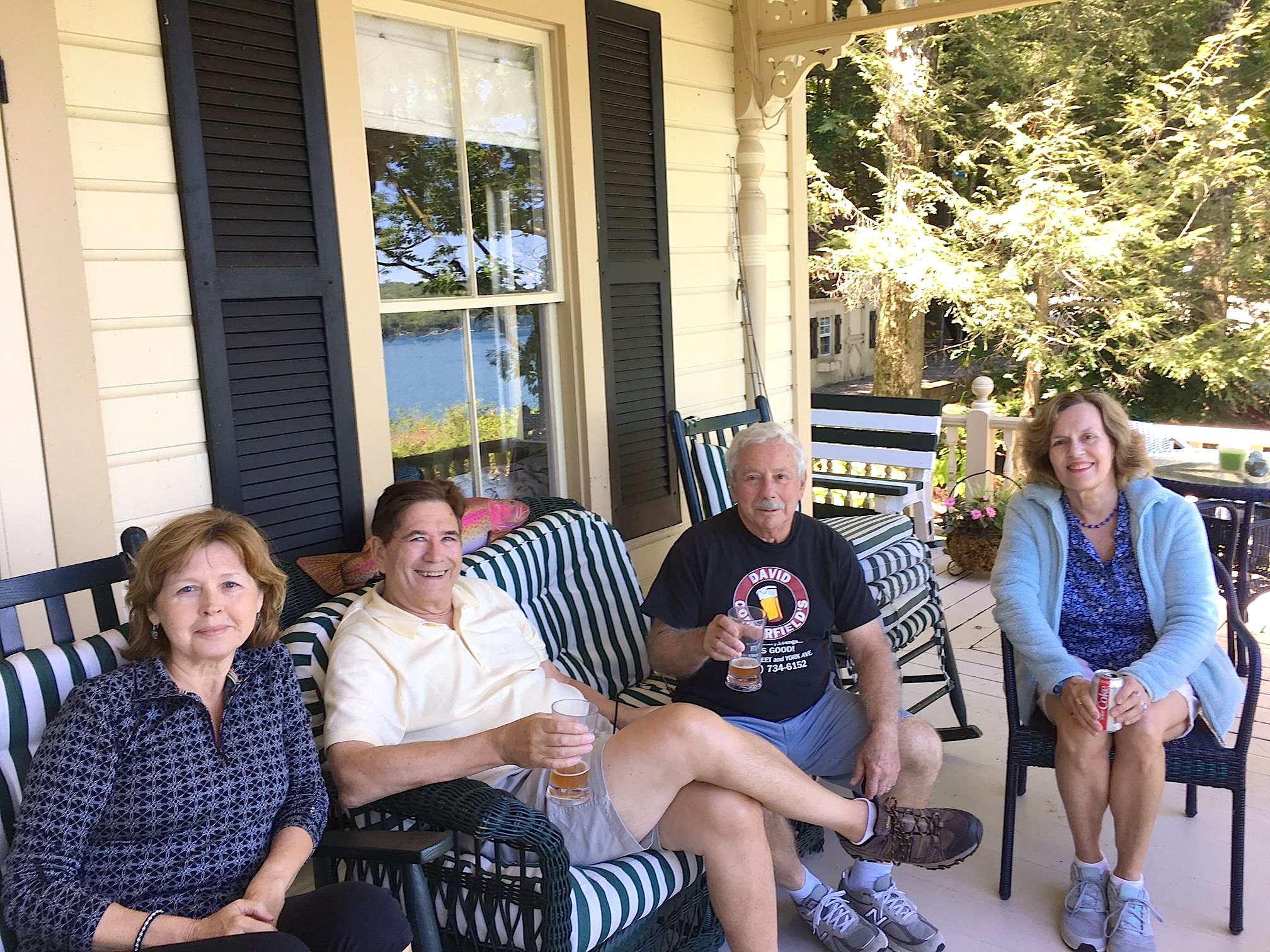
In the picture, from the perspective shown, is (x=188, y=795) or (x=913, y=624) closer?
(x=188, y=795)

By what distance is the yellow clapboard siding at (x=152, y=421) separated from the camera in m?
2.40

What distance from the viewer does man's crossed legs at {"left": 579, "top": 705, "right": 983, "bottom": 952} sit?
2.11 metres

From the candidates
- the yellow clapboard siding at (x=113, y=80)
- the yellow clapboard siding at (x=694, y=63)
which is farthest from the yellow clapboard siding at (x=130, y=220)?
the yellow clapboard siding at (x=694, y=63)

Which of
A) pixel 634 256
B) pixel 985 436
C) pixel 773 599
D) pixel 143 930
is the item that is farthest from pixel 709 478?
pixel 985 436

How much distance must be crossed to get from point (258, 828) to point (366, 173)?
1755 millimetres

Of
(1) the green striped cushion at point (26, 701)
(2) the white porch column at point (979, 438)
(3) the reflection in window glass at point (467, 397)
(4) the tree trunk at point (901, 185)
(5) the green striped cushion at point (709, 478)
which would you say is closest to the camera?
(1) the green striped cushion at point (26, 701)

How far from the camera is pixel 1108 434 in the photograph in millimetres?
2689

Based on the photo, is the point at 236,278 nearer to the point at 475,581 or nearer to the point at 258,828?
the point at 475,581

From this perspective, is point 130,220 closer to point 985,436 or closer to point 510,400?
point 510,400

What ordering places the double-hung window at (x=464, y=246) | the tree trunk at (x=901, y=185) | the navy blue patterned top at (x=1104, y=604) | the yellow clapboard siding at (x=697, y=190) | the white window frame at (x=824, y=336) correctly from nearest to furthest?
the navy blue patterned top at (x=1104, y=604) < the double-hung window at (x=464, y=246) < the yellow clapboard siding at (x=697, y=190) < the tree trunk at (x=901, y=185) < the white window frame at (x=824, y=336)

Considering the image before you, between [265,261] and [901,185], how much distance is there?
8952mm

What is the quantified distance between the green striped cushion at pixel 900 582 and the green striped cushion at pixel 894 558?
1cm

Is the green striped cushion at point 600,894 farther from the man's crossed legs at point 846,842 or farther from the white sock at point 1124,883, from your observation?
the white sock at point 1124,883

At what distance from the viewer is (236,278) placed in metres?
2.57
